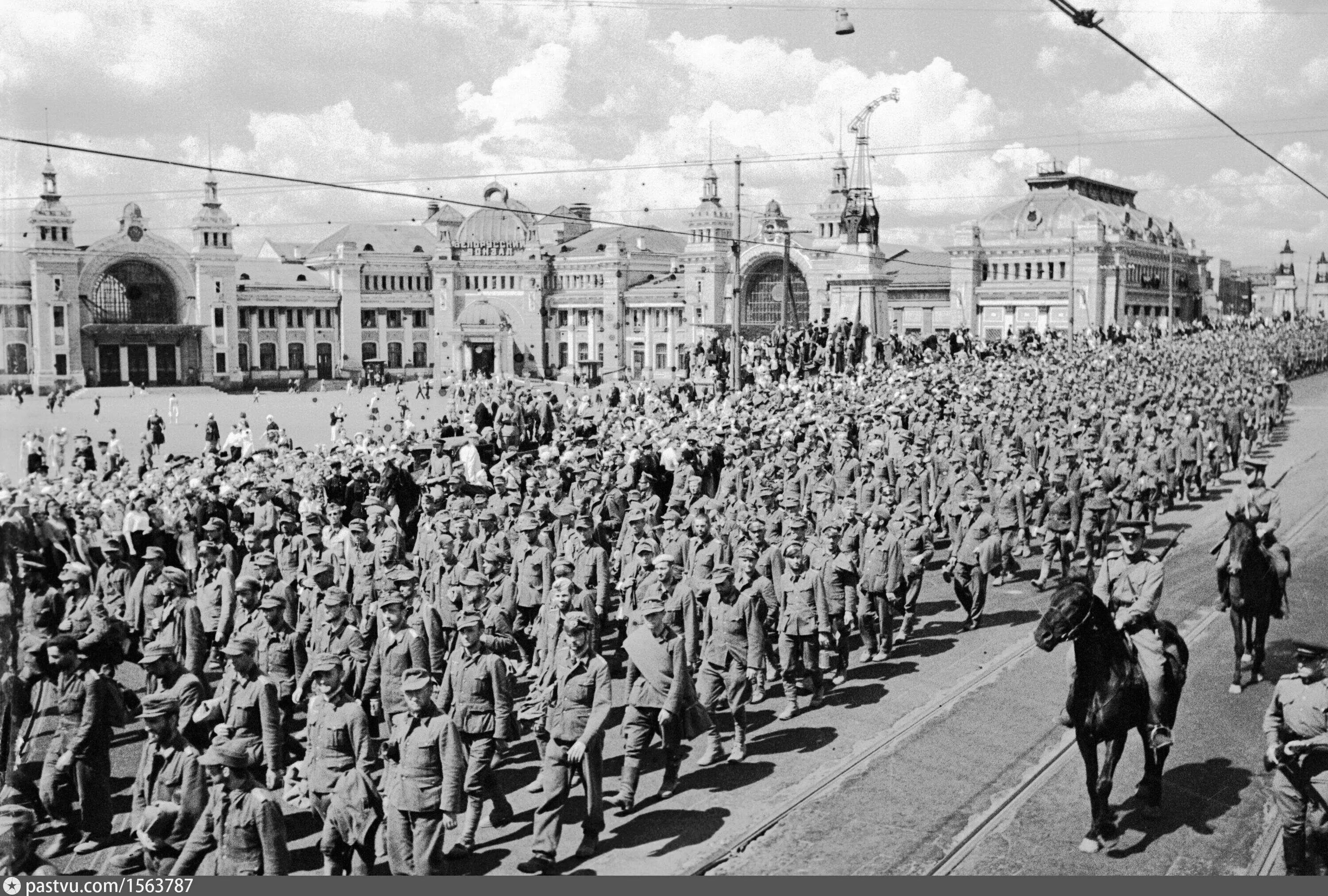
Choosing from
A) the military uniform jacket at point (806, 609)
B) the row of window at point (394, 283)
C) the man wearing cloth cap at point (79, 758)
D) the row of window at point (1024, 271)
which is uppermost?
the row of window at point (394, 283)

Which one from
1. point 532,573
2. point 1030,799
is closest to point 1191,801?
point 1030,799

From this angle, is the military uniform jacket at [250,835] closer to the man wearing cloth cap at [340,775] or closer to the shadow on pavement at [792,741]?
the man wearing cloth cap at [340,775]

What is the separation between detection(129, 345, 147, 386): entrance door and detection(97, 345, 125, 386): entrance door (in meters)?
0.73

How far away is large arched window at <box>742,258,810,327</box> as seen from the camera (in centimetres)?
8381

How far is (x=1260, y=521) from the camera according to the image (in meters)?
11.1

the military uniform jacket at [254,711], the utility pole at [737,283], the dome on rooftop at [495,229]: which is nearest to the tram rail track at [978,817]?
the military uniform jacket at [254,711]

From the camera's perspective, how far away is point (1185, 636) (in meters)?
12.3

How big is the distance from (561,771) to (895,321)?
7601 centimetres

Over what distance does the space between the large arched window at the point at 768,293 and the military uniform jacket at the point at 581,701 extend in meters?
76.4

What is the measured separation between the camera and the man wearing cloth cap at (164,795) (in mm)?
6945

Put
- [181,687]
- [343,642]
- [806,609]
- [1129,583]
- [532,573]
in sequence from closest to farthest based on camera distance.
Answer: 1. [181,687]
2. [343,642]
3. [1129,583]
4. [806,609]
5. [532,573]

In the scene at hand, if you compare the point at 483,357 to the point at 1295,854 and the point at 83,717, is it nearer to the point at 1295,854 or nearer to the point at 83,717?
the point at 83,717

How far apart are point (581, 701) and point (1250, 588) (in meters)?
6.49

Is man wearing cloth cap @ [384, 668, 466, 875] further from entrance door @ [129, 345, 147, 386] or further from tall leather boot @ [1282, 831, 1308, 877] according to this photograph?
entrance door @ [129, 345, 147, 386]
